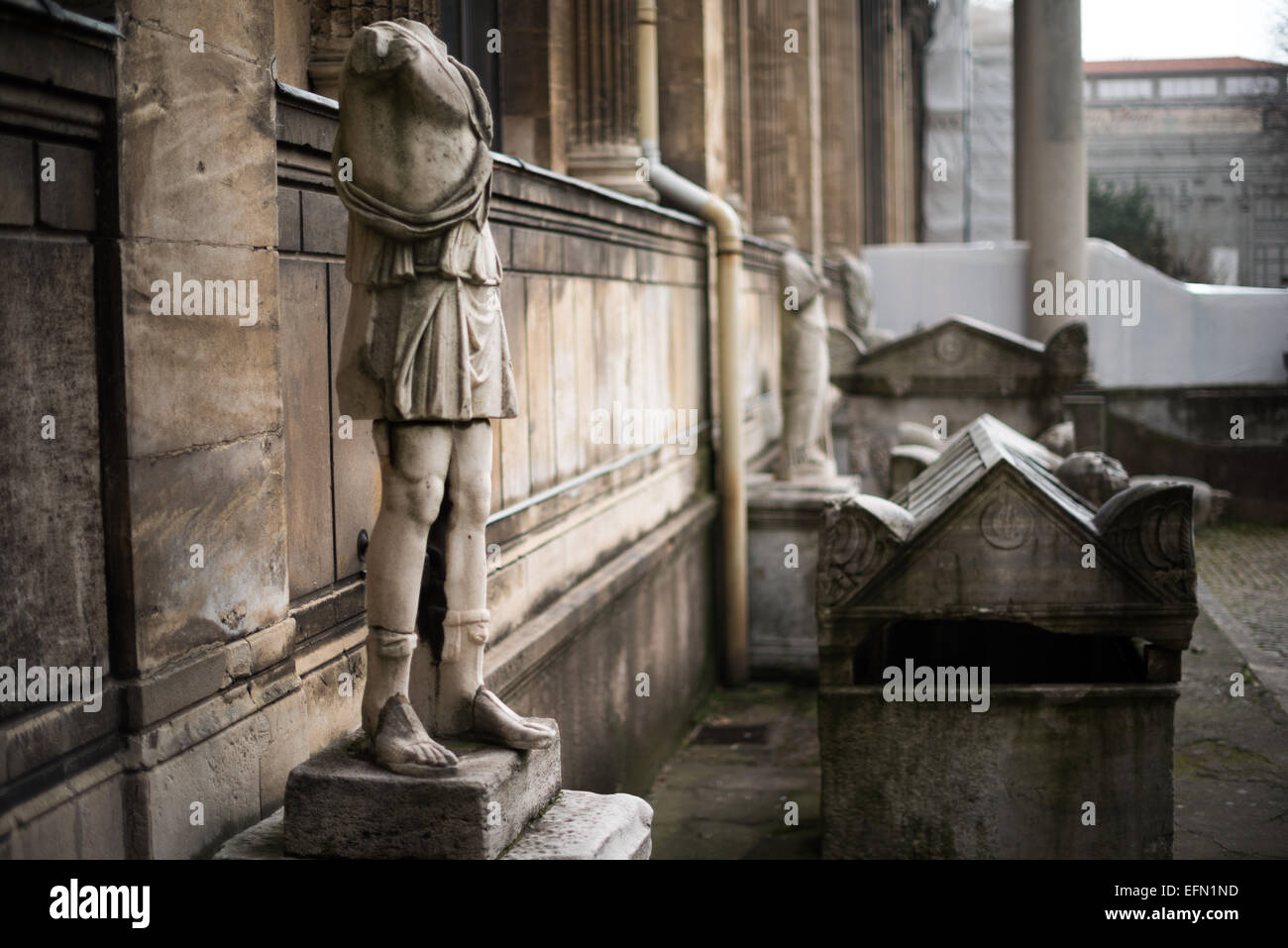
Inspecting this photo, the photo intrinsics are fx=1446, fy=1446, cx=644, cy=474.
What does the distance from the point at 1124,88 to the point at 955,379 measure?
39045 mm

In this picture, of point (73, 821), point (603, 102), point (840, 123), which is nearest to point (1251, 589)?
point (603, 102)

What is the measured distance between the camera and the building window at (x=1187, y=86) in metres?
46.6

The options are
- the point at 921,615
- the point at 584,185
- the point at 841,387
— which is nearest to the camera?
the point at 921,615

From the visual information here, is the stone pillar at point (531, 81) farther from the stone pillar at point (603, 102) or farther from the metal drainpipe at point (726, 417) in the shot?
the metal drainpipe at point (726, 417)

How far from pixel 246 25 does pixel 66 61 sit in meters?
0.69

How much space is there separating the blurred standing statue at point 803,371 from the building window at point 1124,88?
133 ft

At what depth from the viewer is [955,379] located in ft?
38.9

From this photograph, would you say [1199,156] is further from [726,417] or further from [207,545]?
[207,545]

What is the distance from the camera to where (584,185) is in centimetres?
655

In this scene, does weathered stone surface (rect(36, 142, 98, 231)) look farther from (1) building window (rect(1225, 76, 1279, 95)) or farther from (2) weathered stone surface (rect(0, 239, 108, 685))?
(1) building window (rect(1225, 76, 1279, 95))

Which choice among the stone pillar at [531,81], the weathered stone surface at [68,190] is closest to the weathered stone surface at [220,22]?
the weathered stone surface at [68,190]
